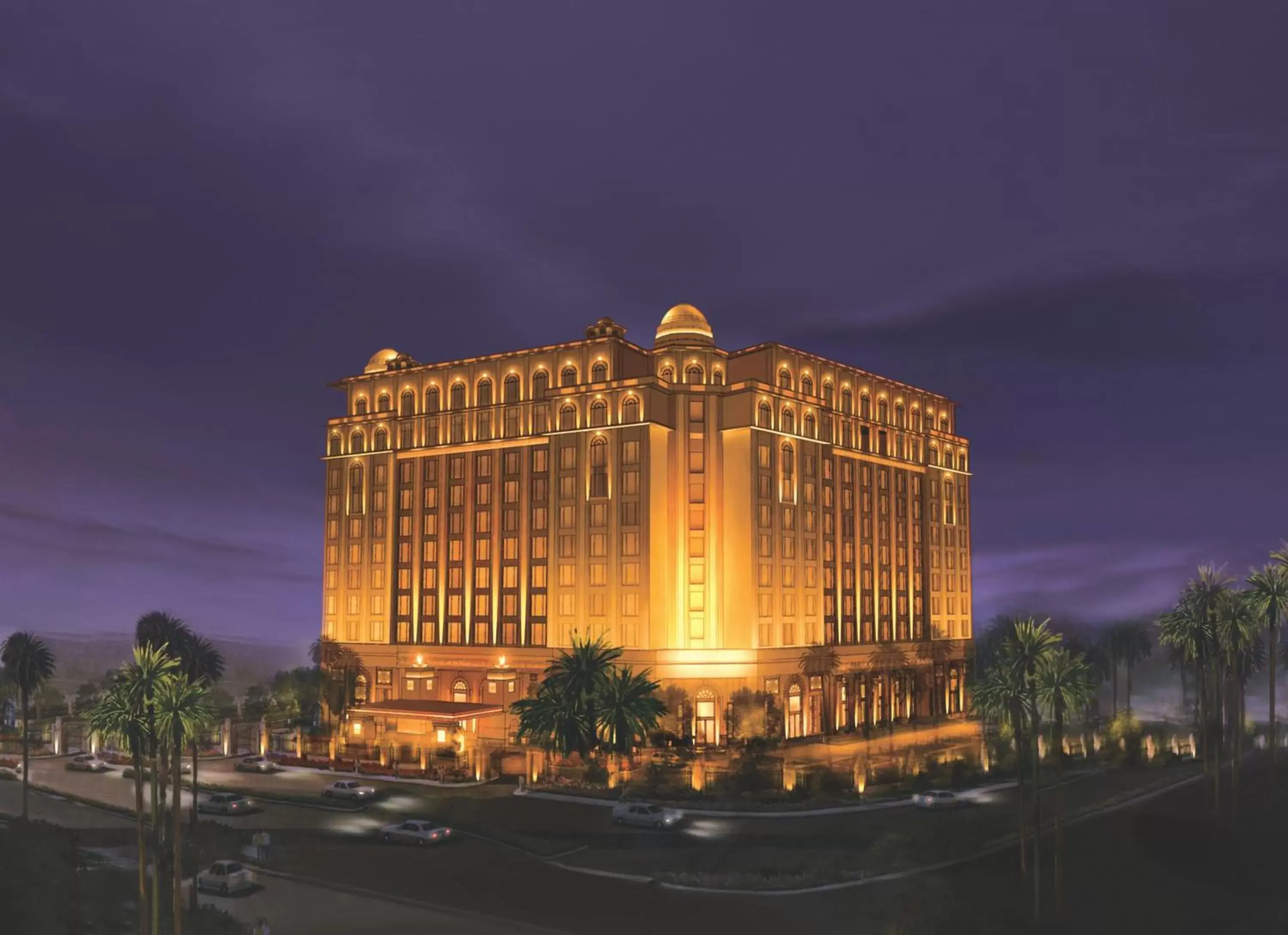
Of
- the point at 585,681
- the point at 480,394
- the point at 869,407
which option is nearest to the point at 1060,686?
the point at 585,681

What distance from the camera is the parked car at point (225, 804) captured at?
65.9 meters

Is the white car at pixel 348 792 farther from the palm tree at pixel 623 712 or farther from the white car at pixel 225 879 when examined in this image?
the white car at pixel 225 879

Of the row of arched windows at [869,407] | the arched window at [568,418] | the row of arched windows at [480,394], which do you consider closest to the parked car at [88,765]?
the row of arched windows at [480,394]

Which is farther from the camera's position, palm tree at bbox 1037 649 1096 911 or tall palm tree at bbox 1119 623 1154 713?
tall palm tree at bbox 1119 623 1154 713

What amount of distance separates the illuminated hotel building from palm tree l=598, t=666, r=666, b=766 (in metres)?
19.7

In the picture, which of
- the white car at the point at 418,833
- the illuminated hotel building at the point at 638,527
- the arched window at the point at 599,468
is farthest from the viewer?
the arched window at the point at 599,468

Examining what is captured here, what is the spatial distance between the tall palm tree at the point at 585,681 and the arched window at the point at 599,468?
25388mm

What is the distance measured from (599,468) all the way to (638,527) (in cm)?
688

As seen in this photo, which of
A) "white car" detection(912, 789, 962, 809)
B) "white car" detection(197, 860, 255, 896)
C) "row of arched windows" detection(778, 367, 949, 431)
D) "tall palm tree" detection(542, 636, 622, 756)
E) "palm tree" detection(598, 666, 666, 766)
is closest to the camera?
"white car" detection(197, 860, 255, 896)

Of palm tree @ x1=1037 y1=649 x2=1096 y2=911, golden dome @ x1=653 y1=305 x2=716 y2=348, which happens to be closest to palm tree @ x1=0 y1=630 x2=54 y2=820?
golden dome @ x1=653 y1=305 x2=716 y2=348

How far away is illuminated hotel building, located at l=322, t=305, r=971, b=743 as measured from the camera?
9369 centimetres

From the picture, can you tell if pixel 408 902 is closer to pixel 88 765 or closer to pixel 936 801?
pixel 936 801

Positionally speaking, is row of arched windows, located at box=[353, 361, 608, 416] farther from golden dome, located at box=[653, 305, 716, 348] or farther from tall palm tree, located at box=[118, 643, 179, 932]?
tall palm tree, located at box=[118, 643, 179, 932]

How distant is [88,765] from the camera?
281 feet
